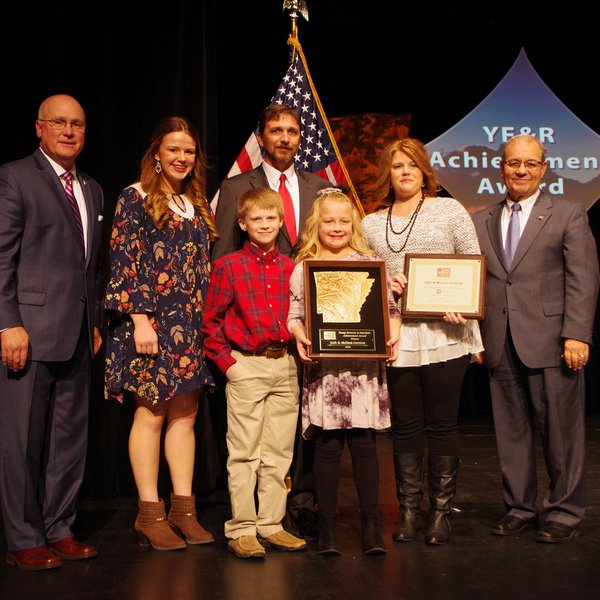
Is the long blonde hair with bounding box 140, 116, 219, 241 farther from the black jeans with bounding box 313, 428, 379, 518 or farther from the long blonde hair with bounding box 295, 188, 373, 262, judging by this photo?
the black jeans with bounding box 313, 428, 379, 518

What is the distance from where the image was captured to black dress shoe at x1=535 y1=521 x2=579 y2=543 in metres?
3.32

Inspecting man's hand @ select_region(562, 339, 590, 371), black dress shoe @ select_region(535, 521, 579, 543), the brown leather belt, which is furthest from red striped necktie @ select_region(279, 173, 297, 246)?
black dress shoe @ select_region(535, 521, 579, 543)

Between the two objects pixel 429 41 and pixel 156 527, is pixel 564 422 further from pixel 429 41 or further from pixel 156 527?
pixel 429 41

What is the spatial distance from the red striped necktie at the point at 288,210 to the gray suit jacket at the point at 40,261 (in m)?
0.92

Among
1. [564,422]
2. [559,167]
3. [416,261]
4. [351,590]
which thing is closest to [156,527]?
[351,590]

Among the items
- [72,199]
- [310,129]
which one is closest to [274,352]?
[72,199]

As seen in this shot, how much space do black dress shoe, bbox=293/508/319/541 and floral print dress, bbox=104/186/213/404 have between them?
74 centimetres

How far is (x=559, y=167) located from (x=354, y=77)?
6.47ft

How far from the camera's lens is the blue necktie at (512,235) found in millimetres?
3512

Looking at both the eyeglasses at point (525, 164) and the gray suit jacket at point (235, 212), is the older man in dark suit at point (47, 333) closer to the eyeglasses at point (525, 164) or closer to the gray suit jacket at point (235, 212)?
the gray suit jacket at point (235, 212)

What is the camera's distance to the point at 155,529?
3.26m

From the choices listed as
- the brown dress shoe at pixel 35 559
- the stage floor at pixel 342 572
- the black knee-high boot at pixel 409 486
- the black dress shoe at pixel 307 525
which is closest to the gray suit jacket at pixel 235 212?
A: the black knee-high boot at pixel 409 486

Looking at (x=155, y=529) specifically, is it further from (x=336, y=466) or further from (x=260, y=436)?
(x=336, y=466)

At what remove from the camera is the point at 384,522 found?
3705 mm
